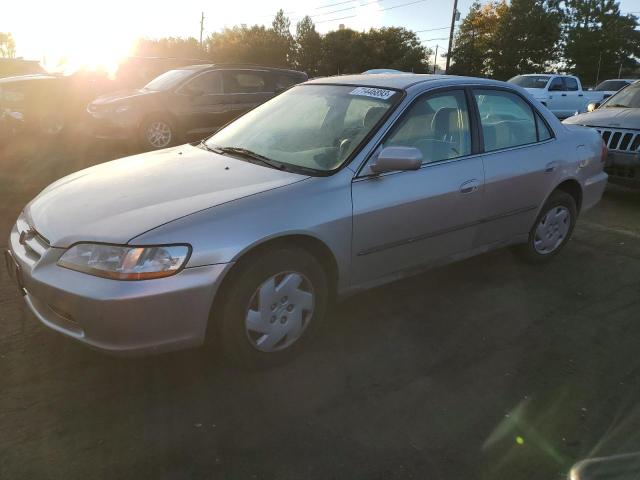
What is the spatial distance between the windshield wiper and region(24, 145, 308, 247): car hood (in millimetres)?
71

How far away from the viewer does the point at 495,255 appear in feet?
15.9

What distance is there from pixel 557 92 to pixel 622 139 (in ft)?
41.2

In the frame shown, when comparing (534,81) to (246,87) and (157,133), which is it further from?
(157,133)

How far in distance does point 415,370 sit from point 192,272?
53.9 inches

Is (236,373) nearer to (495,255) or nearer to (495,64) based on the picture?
(495,255)

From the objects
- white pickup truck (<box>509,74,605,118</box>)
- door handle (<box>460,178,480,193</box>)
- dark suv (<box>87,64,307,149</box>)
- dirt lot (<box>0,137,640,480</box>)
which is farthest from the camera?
white pickup truck (<box>509,74,605,118</box>)

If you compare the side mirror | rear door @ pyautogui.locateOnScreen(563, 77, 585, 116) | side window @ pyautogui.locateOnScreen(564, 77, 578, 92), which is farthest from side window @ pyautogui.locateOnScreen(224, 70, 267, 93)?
side window @ pyautogui.locateOnScreen(564, 77, 578, 92)

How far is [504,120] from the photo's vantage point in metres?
4.05

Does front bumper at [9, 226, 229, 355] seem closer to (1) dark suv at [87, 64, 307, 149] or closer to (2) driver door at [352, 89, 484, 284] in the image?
(2) driver door at [352, 89, 484, 284]

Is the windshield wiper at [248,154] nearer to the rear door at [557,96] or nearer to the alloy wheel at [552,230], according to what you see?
the alloy wheel at [552,230]

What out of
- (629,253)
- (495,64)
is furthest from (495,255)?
(495,64)

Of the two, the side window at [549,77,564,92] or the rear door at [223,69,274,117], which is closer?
the rear door at [223,69,274,117]

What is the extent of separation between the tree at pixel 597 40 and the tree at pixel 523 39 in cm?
208

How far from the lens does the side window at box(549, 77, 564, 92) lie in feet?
58.7
